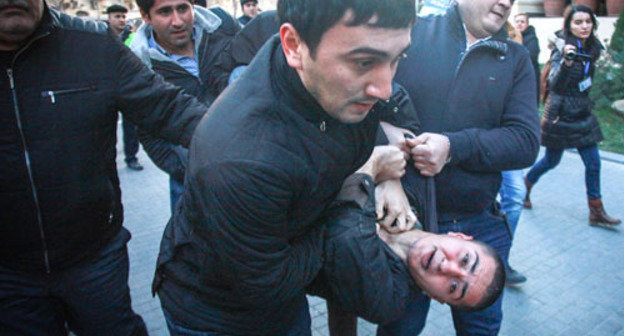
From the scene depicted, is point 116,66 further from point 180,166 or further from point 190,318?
point 190,318

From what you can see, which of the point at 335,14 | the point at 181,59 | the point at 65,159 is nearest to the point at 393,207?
the point at 335,14

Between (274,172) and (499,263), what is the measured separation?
1297 mm

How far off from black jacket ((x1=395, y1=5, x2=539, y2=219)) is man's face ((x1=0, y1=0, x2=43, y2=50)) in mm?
1501

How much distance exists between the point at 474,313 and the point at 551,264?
232 centimetres

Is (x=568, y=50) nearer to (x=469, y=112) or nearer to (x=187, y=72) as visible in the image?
(x=469, y=112)

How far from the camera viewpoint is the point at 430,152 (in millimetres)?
2096

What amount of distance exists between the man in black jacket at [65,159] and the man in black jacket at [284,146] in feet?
2.24

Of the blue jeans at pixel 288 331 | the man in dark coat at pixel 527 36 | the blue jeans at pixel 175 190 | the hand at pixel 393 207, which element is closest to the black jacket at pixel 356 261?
the blue jeans at pixel 288 331

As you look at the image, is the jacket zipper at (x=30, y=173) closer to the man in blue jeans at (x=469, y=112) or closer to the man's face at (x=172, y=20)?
the man's face at (x=172, y=20)

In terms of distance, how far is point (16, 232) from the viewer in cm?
197

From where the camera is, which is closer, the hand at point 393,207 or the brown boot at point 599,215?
the hand at point 393,207

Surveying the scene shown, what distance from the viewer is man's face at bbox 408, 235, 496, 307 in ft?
6.91

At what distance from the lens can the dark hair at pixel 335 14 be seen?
1.20 metres

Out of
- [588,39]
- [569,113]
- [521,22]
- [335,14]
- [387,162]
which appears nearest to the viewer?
[335,14]
